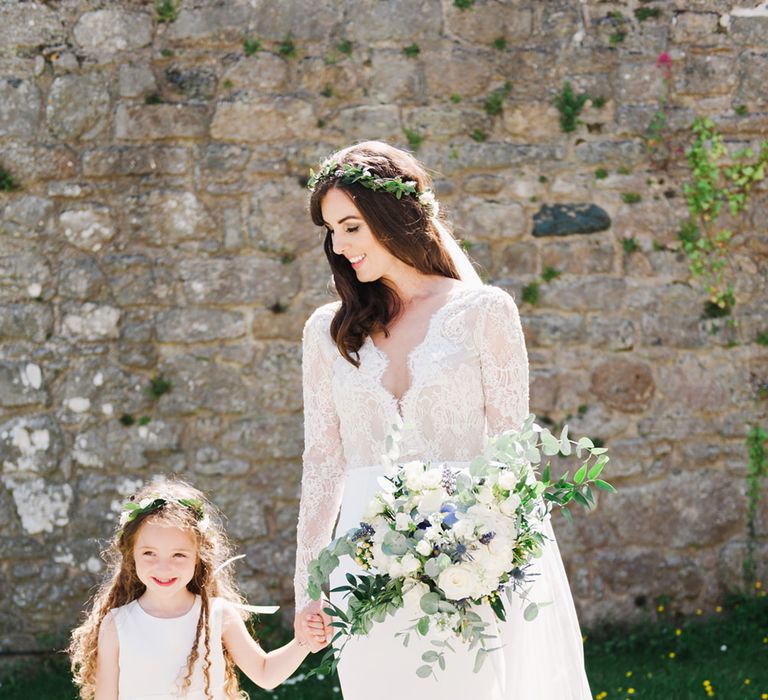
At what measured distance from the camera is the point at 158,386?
5.04 metres

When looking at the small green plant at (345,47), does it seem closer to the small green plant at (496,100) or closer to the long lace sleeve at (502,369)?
the small green plant at (496,100)

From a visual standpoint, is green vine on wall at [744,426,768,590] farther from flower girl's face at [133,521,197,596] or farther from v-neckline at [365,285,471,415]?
flower girl's face at [133,521,197,596]

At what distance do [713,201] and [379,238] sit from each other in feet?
9.52

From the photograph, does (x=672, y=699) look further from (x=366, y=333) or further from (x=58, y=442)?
(x=58, y=442)

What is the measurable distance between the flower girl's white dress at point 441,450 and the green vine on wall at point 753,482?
2773 millimetres

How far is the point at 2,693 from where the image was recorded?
484 cm

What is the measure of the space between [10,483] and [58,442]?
0.30 metres

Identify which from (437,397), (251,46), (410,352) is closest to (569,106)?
(251,46)

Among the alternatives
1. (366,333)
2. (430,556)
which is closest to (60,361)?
(366,333)

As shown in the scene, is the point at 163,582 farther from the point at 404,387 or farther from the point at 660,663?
the point at 660,663

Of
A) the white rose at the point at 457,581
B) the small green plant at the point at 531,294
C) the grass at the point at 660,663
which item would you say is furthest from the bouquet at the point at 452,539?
the small green plant at the point at 531,294

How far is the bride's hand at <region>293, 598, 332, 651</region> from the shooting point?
9.07 ft

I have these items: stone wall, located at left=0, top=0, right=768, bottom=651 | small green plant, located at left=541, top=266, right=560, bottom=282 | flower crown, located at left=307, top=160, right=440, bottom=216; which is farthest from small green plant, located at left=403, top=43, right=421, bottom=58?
flower crown, located at left=307, top=160, right=440, bottom=216

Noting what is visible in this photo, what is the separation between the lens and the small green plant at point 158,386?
5.04 m
